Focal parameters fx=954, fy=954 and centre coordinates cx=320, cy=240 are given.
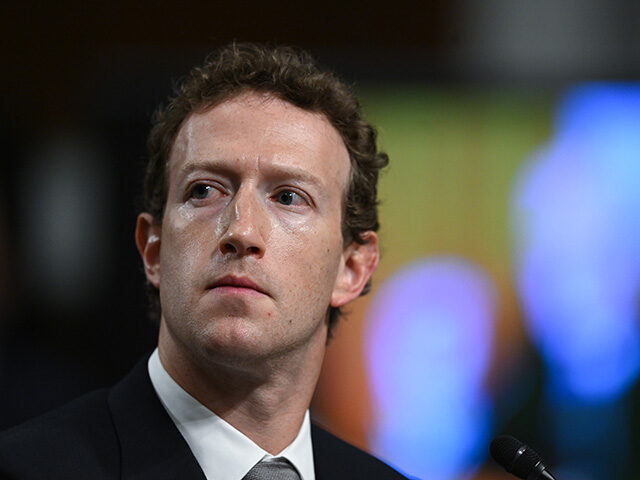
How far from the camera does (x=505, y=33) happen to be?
6.08m

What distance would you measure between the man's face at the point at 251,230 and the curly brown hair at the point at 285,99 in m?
0.05

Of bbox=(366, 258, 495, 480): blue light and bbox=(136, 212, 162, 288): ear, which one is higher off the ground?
bbox=(136, 212, 162, 288): ear

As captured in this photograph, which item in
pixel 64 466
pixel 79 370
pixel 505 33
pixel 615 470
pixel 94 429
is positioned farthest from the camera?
pixel 505 33

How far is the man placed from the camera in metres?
2.32

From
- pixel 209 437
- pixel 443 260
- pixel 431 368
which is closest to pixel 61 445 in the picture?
pixel 209 437

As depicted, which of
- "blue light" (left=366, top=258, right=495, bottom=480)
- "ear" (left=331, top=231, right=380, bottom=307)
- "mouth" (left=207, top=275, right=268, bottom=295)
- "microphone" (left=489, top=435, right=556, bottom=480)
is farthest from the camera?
"blue light" (left=366, top=258, right=495, bottom=480)

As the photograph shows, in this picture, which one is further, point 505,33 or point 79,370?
point 505,33

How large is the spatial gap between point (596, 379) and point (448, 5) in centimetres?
255

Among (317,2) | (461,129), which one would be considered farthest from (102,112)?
(461,129)

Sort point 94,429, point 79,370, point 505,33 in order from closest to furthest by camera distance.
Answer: point 94,429, point 79,370, point 505,33

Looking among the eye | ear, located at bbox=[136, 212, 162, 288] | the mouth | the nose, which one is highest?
the eye

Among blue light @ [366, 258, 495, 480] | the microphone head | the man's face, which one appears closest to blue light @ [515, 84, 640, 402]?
blue light @ [366, 258, 495, 480]

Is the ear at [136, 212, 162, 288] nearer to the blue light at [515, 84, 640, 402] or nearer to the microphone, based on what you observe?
the microphone

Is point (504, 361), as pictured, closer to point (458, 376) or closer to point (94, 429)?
point (458, 376)
